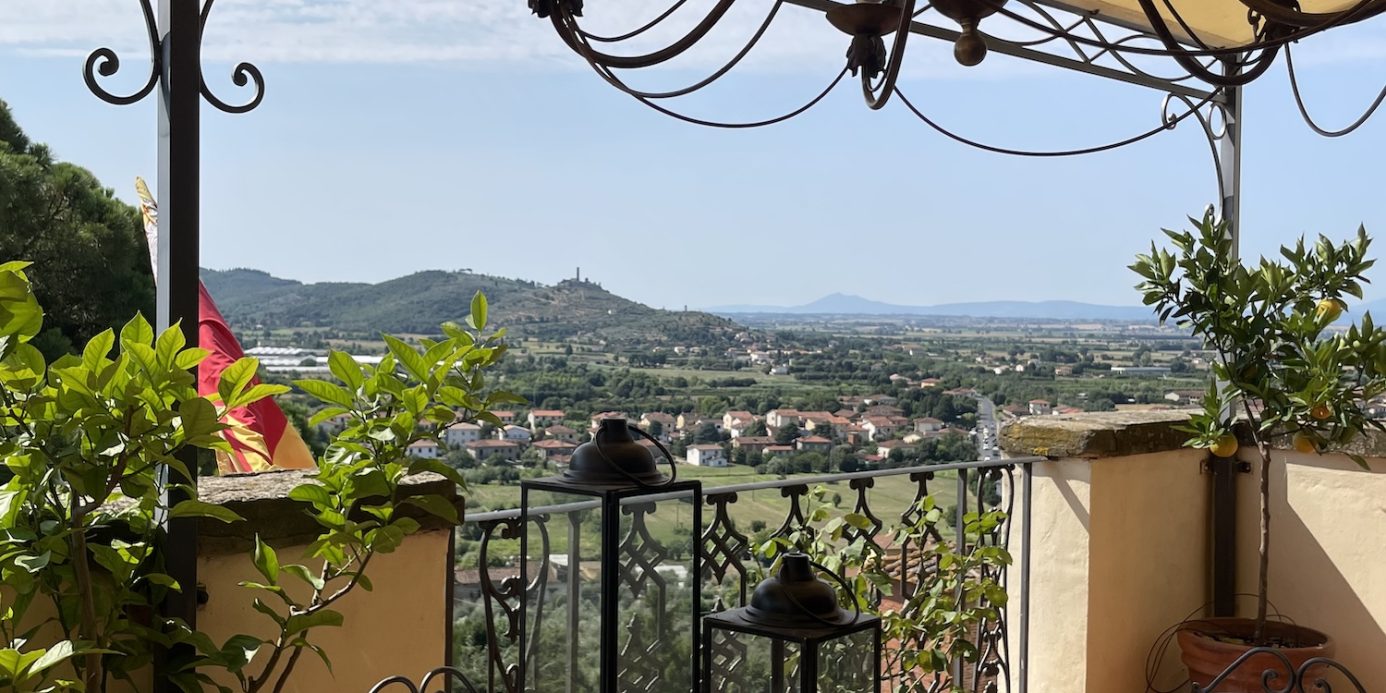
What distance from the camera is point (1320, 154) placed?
516 centimetres

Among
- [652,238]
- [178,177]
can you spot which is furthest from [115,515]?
[652,238]

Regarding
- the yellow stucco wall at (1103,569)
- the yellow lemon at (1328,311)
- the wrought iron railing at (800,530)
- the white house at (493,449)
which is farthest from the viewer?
the yellow stucco wall at (1103,569)

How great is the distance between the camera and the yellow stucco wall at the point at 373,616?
5.32ft

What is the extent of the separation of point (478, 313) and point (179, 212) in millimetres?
429

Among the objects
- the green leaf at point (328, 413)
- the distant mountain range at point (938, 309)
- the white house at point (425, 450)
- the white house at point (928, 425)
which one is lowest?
the white house at point (928, 425)

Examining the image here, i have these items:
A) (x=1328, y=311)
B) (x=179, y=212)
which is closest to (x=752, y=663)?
(x=179, y=212)

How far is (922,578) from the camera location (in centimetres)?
277

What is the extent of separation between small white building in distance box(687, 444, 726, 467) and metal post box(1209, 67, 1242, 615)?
1.48 metres

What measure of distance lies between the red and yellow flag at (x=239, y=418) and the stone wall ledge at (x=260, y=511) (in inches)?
12.8

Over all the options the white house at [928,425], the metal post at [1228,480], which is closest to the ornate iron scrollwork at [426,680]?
the metal post at [1228,480]

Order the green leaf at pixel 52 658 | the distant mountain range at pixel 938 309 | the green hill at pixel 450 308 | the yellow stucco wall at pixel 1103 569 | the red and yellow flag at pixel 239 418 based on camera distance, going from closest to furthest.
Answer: the green leaf at pixel 52 658
the red and yellow flag at pixel 239 418
the yellow stucco wall at pixel 1103 569
the green hill at pixel 450 308
the distant mountain range at pixel 938 309

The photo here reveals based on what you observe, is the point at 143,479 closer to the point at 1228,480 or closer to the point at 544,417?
the point at 544,417

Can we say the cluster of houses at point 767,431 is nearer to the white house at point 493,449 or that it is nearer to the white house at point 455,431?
the white house at point 493,449

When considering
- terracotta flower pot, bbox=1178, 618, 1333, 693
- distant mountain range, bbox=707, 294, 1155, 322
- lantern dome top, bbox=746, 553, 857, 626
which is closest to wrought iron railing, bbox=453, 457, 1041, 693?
lantern dome top, bbox=746, 553, 857, 626
